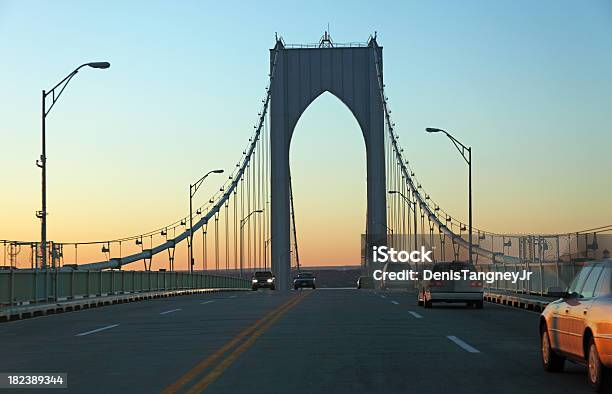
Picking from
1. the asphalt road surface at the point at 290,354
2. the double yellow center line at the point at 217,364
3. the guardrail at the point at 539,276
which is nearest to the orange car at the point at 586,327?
the asphalt road surface at the point at 290,354

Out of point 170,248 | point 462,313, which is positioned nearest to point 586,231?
point 462,313

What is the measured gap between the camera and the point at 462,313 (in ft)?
84.5

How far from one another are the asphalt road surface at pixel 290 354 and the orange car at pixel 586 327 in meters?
0.36

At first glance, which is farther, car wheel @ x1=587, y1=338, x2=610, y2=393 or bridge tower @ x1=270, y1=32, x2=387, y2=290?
bridge tower @ x1=270, y1=32, x2=387, y2=290

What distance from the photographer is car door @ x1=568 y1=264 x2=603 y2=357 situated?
401 inches

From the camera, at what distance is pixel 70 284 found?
31.9m

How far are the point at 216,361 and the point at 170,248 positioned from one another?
51993mm

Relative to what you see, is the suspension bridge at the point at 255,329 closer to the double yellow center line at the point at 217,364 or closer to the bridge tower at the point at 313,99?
the double yellow center line at the point at 217,364

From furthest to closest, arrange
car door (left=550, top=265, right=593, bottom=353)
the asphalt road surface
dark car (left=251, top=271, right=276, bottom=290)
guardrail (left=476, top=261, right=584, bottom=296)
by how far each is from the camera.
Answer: dark car (left=251, top=271, right=276, bottom=290), guardrail (left=476, top=261, right=584, bottom=296), car door (left=550, top=265, right=593, bottom=353), the asphalt road surface

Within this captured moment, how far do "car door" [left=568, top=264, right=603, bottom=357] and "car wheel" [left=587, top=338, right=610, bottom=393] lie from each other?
0.82ft

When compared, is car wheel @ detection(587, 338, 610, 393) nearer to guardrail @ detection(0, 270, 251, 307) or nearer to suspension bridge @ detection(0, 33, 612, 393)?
suspension bridge @ detection(0, 33, 612, 393)

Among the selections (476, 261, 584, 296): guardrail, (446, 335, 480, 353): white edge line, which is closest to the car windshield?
(446, 335, 480, 353): white edge line

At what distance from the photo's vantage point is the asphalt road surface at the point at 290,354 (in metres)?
10.6

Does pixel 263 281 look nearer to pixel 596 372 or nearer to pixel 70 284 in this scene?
pixel 70 284
